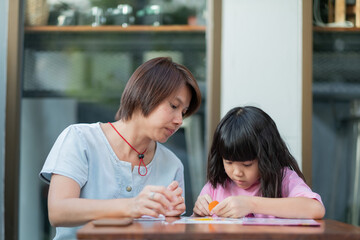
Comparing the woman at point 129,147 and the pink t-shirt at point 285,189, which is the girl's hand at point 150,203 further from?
the pink t-shirt at point 285,189

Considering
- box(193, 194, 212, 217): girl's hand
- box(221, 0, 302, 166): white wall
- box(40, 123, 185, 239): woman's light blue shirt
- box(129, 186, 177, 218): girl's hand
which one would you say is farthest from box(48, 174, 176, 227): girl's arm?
box(221, 0, 302, 166): white wall

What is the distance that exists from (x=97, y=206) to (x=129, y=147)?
0.50 m

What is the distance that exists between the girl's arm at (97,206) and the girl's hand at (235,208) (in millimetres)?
161

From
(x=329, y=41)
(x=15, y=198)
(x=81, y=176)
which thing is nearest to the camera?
(x=81, y=176)

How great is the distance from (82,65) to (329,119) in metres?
1.58

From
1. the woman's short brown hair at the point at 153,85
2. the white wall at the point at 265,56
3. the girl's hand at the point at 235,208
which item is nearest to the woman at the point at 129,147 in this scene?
the woman's short brown hair at the point at 153,85

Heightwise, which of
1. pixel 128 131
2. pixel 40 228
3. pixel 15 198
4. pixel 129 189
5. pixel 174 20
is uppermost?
pixel 174 20

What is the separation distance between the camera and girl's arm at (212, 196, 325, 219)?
62.5 inches

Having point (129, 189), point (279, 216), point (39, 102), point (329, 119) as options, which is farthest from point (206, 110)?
point (279, 216)

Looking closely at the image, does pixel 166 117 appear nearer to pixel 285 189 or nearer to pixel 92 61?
pixel 285 189

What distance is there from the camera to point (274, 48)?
3.01 meters

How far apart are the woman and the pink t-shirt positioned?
0.18m

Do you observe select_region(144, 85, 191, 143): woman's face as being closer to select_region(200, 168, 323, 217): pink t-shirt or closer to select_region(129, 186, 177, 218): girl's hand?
select_region(200, 168, 323, 217): pink t-shirt

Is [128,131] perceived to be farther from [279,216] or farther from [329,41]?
[329,41]
